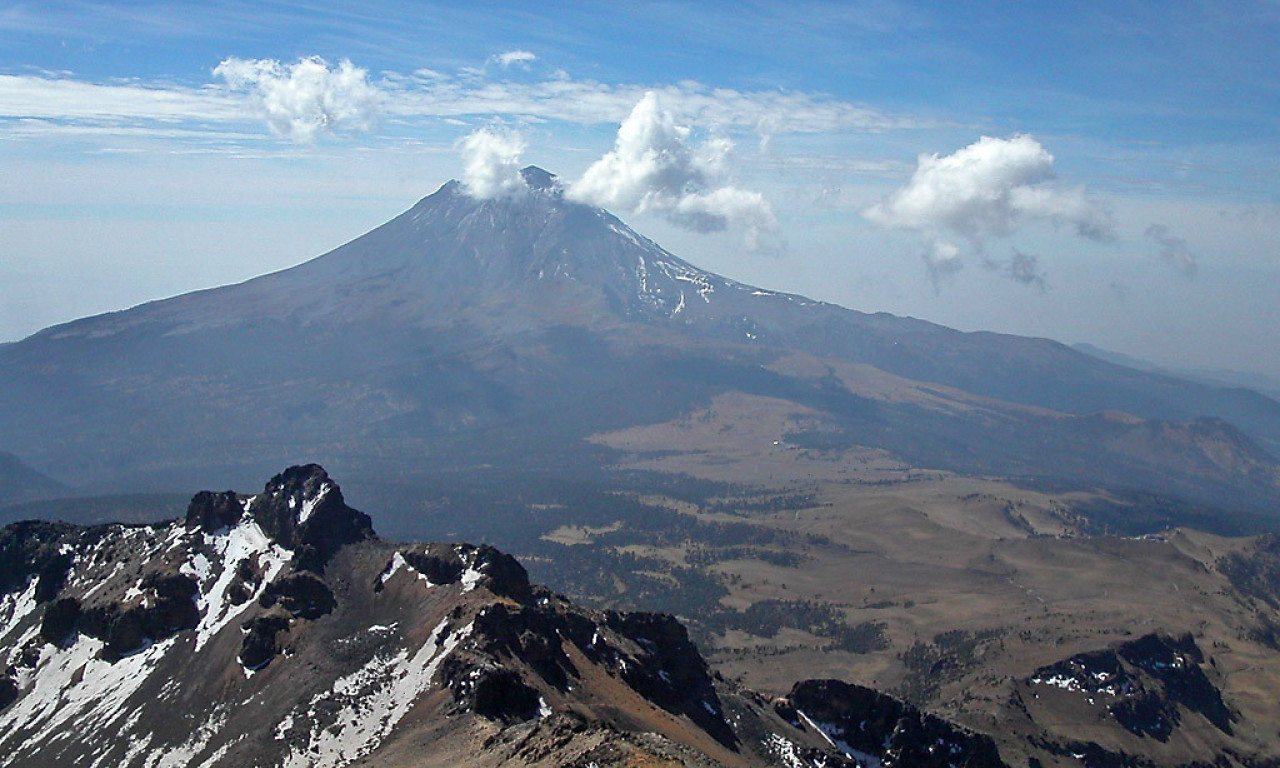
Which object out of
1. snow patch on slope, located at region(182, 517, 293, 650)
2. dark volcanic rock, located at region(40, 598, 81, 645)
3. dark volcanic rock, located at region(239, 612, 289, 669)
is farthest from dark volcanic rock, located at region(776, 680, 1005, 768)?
dark volcanic rock, located at region(40, 598, 81, 645)

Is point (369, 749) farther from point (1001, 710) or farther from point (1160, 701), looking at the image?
point (1160, 701)

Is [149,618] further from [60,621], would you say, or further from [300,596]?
[300,596]

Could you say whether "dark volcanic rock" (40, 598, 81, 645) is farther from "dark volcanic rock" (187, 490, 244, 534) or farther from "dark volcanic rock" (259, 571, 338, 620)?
"dark volcanic rock" (259, 571, 338, 620)

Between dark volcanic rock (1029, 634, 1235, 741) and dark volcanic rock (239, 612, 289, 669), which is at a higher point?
dark volcanic rock (239, 612, 289, 669)

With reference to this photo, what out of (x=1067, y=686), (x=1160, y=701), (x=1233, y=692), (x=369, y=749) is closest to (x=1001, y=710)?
(x=1067, y=686)

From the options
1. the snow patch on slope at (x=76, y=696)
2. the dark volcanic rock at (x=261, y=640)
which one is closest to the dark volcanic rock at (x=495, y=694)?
the dark volcanic rock at (x=261, y=640)

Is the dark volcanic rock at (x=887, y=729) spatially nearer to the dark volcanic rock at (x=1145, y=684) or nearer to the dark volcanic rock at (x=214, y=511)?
the dark volcanic rock at (x=1145, y=684)
